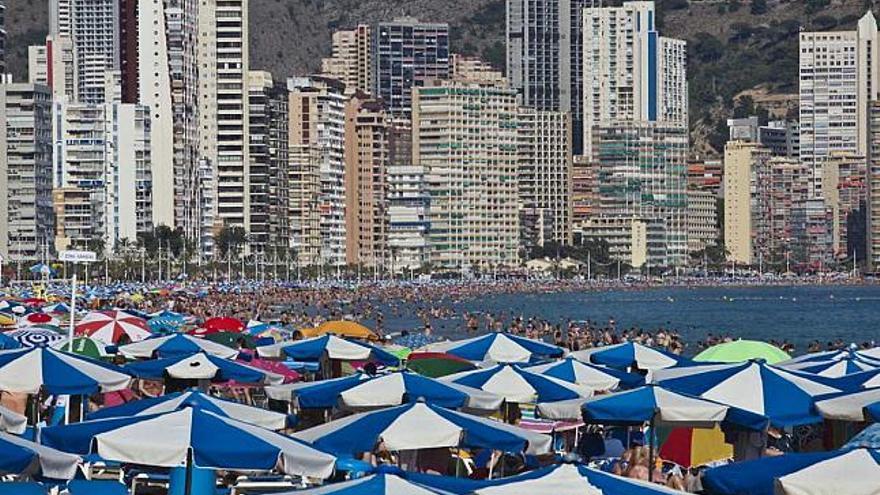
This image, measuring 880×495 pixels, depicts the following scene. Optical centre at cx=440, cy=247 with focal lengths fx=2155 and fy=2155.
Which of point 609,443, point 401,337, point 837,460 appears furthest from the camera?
point 401,337

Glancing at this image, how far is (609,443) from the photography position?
21.6 meters

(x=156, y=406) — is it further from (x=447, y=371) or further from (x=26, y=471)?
(x=447, y=371)

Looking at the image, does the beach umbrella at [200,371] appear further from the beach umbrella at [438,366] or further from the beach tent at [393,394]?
the beach tent at [393,394]

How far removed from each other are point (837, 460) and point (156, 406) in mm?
6313

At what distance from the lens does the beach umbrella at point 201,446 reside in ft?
47.2

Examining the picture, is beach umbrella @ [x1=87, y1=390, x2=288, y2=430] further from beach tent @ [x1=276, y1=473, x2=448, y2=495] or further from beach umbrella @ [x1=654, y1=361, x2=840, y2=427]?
beach umbrella @ [x1=654, y1=361, x2=840, y2=427]

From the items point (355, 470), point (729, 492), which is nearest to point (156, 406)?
point (355, 470)

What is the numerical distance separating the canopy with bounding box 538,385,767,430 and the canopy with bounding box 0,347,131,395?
461 centimetres

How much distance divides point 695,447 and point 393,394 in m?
3.29

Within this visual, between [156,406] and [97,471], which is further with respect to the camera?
[97,471]

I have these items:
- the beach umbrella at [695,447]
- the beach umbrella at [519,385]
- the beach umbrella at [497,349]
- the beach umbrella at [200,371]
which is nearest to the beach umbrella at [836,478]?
the beach umbrella at [695,447]

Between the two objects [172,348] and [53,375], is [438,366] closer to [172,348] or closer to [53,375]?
[172,348]

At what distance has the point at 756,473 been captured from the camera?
1308 centimetres

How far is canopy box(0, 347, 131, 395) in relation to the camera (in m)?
19.9
